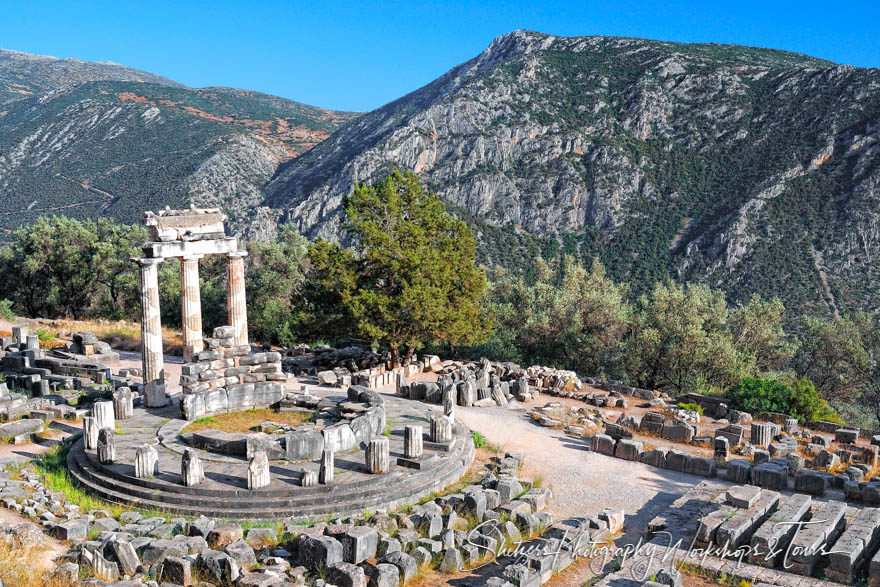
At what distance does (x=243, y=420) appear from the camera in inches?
819

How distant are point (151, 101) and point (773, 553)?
127m

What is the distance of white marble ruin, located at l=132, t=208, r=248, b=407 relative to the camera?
907 inches

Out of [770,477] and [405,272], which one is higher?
[405,272]

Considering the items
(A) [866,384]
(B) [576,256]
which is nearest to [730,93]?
(B) [576,256]

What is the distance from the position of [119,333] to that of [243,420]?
20.5 m

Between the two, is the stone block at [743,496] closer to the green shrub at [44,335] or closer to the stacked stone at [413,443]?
the stacked stone at [413,443]

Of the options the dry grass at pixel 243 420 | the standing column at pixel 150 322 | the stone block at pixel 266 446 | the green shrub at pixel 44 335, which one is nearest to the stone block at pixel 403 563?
the stone block at pixel 266 446

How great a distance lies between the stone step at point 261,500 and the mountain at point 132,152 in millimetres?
69350

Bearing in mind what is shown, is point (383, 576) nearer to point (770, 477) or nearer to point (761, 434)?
point (770, 477)

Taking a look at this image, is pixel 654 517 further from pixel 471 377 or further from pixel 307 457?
pixel 471 377

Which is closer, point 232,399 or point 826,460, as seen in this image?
Result: point 826,460

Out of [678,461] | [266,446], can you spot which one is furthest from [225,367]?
[678,461]

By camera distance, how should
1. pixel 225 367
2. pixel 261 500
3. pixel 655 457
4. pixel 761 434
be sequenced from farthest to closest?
pixel 225 367
pixel 761 434
pixel 655 457
pixel 261 500

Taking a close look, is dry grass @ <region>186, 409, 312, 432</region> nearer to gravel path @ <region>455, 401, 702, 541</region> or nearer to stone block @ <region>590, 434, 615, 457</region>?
gravel path @ <region>455, 401, 702, 541</region>
